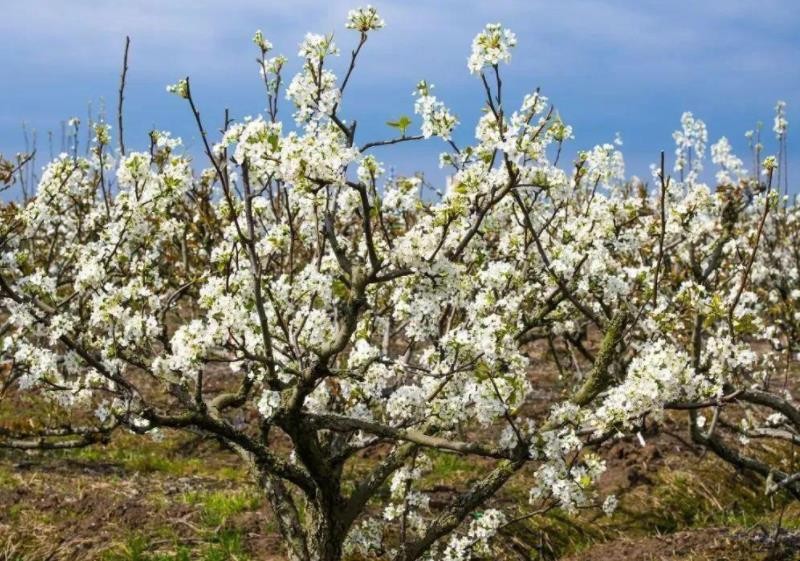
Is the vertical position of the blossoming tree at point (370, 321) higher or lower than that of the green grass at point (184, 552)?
higher

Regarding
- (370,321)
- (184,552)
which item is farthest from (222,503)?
(370,321)

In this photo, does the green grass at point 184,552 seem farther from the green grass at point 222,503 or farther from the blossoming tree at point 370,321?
the blossoming tree at point 370,321

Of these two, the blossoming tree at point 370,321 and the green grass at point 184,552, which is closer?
the blossoming tree at point 370,321

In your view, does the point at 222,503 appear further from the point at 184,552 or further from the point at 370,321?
the point at 370,321

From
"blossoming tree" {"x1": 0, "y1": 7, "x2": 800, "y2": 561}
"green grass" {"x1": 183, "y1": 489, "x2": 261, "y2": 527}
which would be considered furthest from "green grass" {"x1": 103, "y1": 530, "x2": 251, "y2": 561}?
"blossoming tree" {"x1": 0, "y1": 7, "x2": 800, "y2": 561}

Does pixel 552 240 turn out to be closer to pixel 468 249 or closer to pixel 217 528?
pixel 468 249

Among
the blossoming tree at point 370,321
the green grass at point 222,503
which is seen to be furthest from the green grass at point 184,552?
the blossoming tree at point 370,321

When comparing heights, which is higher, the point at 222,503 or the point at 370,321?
the point at 370,321

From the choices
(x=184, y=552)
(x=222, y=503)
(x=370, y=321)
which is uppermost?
(x=370, y=321)

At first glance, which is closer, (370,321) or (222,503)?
(370,321)

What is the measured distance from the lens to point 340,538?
20.2 feet

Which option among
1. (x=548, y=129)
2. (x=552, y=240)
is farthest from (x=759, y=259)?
(x=548, y=129)

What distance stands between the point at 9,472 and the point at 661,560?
7591 mm

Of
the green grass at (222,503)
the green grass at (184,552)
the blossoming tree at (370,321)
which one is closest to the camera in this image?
the blossoming tree at (370,321)
